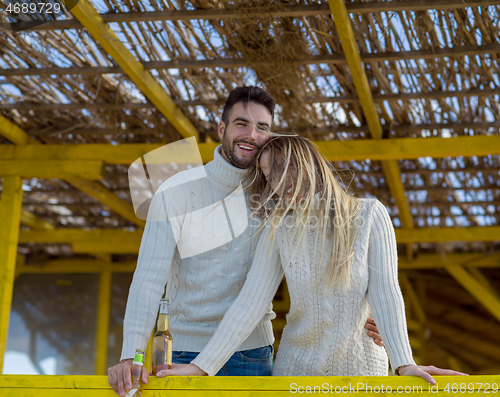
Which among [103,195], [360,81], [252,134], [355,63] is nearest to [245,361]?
[252,134]

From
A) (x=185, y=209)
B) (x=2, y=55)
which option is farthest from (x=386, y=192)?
(x=185, y=209)

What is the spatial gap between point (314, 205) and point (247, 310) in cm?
36

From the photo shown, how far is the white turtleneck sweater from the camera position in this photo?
6.06ft

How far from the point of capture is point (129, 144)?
4.43 meters

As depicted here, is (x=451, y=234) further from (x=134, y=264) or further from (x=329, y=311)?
(x=329, y=311)

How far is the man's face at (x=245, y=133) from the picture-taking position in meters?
2.08

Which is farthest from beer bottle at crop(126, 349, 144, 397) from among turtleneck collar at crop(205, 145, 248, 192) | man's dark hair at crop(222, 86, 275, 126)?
man's dark hair at crop(222, 86, 275, 126)

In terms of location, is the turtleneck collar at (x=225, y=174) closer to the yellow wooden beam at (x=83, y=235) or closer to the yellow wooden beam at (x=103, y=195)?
the yellow wooden beam at (x=103, y=195)

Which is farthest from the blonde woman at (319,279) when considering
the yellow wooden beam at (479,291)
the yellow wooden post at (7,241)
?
the yellow wooden beam at (479,291)

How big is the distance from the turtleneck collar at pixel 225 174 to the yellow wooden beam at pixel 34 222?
477 cm

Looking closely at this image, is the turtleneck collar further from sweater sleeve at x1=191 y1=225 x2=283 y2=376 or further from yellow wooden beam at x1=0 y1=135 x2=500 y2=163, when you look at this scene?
yellow wooden beam at x1=0 y1=135 x2=500 y2=163

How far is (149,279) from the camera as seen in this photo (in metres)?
1.80

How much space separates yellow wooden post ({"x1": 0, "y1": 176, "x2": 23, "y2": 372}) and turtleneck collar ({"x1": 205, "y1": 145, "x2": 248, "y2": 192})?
269cm

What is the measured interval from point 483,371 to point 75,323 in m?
6.99
